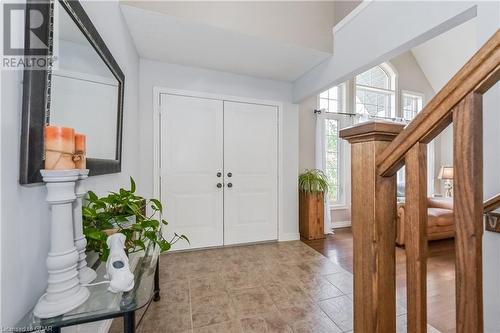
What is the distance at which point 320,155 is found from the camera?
12.9 feet

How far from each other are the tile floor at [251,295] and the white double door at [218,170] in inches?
16.1

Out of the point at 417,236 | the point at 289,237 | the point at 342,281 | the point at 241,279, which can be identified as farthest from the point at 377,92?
the point at 417,236

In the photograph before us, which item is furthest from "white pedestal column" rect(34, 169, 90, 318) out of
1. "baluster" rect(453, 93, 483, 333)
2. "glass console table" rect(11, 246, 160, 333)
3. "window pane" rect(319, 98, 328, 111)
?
"window pane" rect(319, 98, 328, 111)

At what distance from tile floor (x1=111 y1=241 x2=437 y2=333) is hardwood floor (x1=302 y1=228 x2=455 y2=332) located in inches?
8.5

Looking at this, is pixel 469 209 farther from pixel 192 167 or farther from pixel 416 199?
pixel 192 167

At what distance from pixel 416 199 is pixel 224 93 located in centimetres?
289

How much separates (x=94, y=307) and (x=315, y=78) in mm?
3016

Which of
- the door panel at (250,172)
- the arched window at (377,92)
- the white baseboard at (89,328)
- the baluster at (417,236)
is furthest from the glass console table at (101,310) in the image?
the arched window at (377,92)

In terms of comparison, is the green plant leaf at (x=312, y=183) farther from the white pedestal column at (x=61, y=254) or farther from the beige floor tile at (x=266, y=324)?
the white pedestal column at (x=61, y=254)

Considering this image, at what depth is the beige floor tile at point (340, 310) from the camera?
163 centimetres

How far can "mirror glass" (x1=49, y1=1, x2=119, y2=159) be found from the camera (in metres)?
0.90

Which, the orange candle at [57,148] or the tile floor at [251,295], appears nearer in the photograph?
the orange candle at [57,148]

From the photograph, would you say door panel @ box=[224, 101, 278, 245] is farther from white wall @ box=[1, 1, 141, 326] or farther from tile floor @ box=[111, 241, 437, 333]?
white wall @ box=[1, 1, 141, 326]

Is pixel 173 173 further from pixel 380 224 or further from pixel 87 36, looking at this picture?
pixel 380 224
